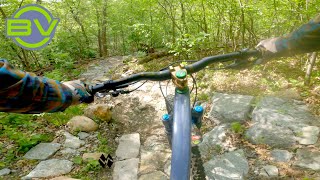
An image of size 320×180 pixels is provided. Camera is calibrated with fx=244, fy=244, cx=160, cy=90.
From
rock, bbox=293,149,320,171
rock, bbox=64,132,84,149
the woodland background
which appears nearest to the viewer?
rock, bbox=293,149,320,171

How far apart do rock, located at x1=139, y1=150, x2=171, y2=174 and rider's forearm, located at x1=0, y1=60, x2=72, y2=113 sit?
3392 millimetres

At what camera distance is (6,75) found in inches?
35.5

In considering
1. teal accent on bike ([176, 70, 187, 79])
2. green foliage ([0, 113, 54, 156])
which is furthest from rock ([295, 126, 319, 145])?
green foliage ([0, 113, 54, 156])

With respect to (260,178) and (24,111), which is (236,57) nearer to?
(24,111)

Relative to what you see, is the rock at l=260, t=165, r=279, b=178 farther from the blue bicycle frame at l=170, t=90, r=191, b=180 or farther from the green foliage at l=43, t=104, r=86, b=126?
the green foliage at l=43, t=104, r=86, b=126

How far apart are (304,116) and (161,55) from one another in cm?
785

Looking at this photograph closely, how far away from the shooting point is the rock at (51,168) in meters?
4.24

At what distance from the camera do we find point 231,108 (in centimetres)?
550

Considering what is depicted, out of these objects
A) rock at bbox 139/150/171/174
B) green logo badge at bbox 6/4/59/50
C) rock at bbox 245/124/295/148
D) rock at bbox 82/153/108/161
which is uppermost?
green logo badge at bbox 6/4/59/50

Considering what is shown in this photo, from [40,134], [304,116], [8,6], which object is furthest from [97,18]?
[304,116]

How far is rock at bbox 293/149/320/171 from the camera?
3.73 metres

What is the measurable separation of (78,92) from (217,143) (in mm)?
3736

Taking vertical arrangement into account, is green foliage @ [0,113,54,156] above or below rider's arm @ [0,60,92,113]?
below

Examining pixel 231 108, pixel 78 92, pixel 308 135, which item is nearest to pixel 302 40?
pixel 78 92
